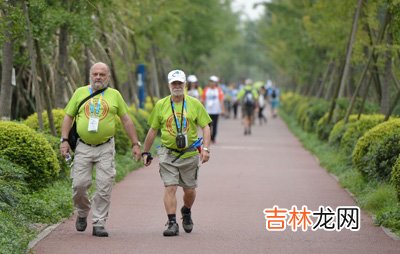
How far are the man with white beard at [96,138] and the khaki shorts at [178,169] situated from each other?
30 cm

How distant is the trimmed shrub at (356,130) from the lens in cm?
1833

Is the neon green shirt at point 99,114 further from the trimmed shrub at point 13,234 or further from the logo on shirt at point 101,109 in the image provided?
the trimmed shrub at point 13,234

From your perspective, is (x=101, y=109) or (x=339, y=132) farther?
(x=339, y=132)

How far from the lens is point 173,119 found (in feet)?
34.0

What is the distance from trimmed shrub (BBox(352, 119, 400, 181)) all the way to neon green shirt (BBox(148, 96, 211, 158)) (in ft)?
12.2

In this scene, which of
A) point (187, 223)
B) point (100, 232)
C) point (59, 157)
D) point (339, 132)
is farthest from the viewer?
point (339, 132)

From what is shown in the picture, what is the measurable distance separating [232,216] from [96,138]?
2.55 meters

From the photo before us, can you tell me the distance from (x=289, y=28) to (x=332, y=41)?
1119 centimetres

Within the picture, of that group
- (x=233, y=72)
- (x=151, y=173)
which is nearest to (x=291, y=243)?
(x=151, y=173)

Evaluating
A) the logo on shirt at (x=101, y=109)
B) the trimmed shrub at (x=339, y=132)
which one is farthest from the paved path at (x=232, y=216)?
the logo on shirt at (x=101, y=109)

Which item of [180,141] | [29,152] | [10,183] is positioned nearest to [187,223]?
[180,141]

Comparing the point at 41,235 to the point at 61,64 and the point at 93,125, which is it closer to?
the point at 93,125

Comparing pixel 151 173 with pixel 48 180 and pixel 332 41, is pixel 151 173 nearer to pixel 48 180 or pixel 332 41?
pixel 48 180

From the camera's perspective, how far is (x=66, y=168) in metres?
14.2
